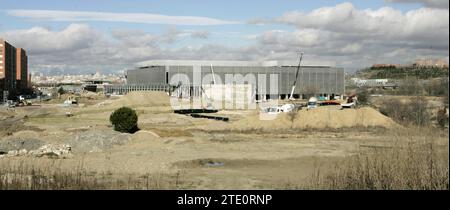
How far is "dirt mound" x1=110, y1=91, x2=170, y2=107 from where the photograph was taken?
90.6 metres

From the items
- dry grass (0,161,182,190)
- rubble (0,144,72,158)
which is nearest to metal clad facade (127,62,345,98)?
rubble (0,144,72,158)

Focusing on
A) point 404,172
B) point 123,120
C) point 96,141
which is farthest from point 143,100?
point 404,172

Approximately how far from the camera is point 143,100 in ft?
305

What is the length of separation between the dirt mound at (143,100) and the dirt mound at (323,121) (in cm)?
3921

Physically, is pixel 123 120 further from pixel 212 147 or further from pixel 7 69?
Result: pixel 7 69

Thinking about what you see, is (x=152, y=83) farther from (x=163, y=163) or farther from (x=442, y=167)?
(x=442, y=167)

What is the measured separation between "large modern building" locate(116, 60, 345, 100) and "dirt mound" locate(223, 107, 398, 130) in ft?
219

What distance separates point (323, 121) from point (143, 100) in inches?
1828

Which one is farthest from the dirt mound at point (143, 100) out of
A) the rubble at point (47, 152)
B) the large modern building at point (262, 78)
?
the rubble at point (47, 152)

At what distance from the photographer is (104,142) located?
36.2m

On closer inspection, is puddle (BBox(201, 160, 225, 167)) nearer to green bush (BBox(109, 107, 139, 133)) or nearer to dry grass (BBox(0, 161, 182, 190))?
dry grass (BBox(0, 161, 182, 190))

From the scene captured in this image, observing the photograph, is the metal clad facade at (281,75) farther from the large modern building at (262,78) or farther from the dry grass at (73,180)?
the dry grass at (73,180)
